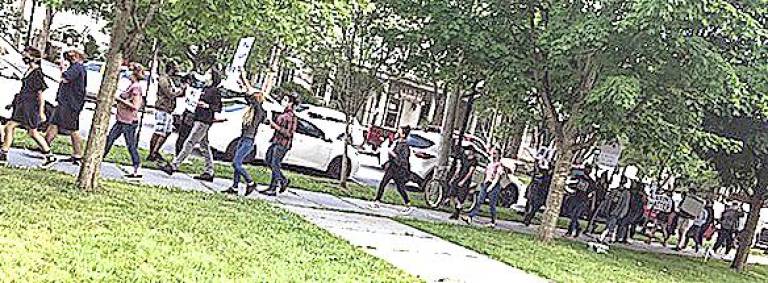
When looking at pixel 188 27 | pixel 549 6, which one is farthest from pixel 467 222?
pixel 188 27

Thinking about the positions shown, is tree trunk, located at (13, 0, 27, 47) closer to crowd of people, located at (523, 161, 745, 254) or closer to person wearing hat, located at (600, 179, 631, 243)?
crowd of people, located at (523, 161, 745, 254)

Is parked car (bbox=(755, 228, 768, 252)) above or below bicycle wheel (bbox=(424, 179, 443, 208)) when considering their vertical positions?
above

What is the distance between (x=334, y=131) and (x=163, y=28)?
271 inches

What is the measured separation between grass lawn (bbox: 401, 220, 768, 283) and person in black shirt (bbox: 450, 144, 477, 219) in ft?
6.95

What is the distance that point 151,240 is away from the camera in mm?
7336

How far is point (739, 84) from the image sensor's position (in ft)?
39.5

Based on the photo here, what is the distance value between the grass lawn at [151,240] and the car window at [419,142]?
34.9 feet

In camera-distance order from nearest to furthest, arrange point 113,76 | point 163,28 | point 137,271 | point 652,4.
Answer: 1. point 137,271
2. point 113,76
3. point 652,4
4. point 163,28

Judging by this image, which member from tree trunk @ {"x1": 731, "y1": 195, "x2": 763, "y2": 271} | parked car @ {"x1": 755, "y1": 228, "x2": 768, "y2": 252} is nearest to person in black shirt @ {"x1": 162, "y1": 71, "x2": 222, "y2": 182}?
tree trunk @ {"x1": 731, "y1": 195, "x2": 763, "y2": 271}

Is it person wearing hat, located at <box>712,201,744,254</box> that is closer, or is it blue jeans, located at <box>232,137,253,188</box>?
blue jeans, located at <box>232,137,253,188</box>

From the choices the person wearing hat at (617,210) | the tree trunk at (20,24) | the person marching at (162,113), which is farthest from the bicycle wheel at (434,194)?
the tree trunk at (20,24)

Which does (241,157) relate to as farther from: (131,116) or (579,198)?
(579,198)

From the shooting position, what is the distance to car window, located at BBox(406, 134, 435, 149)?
2128 centimetres

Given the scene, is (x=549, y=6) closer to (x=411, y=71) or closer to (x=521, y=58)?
(x=521, y=58)
